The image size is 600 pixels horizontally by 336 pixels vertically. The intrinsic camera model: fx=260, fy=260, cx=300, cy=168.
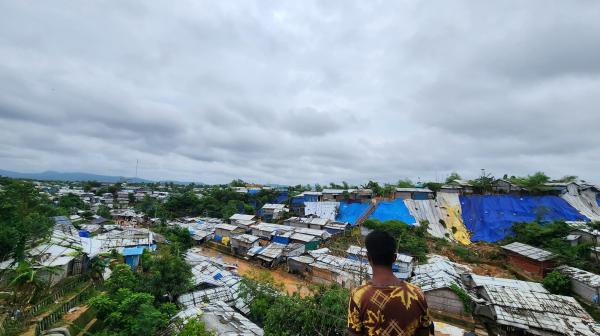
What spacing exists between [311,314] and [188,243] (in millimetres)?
21156

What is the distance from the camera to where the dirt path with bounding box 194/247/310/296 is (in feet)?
63.9

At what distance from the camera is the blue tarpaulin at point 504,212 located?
91.8ft

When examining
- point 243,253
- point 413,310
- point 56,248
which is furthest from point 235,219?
point 413,310

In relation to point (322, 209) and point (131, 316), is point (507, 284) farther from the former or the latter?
point (322, 209)

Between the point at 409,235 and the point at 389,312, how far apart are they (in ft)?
86.1

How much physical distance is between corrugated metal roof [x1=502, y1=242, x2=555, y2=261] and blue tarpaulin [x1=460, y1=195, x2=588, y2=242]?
529cm

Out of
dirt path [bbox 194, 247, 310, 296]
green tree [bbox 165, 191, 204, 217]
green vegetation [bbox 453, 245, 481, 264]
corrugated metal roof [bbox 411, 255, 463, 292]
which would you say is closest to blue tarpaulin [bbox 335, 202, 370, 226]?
green vegetation [bbox 453, 245, 481, 264]

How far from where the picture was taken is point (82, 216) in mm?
41000

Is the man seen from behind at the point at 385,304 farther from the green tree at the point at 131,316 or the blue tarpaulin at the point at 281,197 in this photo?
the blue tarpaulin at the point at 281,197

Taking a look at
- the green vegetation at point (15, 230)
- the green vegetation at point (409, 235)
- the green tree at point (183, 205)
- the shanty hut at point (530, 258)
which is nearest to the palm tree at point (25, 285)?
the green vegetation at point (15, 230)

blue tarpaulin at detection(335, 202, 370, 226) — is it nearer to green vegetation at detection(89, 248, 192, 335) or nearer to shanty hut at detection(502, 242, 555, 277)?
shanty hut at detection(502, 242, 555, 277)

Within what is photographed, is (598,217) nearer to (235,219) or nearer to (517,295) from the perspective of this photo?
(517,295)

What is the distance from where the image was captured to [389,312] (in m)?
2.15

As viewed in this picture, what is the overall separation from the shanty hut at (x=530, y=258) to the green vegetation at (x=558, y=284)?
3.05 m
